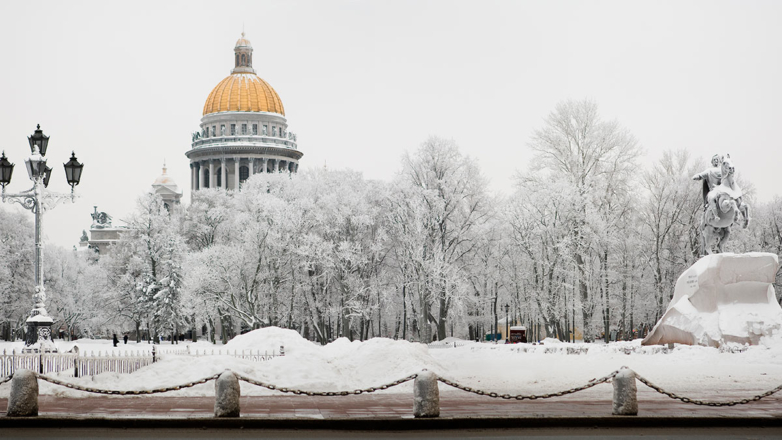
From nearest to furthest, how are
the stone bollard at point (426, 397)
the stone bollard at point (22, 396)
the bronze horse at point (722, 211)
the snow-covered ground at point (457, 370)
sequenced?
the stone bollard at point (22, 396) < the stone bollard at point (426, 397) < the snow-covered ground at point (457, 370) < the bronze horse at point (722, 211)

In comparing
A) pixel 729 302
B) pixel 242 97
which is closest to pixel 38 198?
pixel 729 302

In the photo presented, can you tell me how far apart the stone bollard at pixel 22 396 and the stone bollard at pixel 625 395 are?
10271mm

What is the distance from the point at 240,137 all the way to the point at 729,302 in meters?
108

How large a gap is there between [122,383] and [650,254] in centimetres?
4248

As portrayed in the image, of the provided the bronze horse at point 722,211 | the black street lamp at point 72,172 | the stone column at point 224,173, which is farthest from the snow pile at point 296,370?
the stone column at point 224,173

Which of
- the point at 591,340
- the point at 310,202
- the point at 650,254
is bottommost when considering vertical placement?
the point at 591,340

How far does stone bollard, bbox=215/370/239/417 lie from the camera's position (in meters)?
16.1

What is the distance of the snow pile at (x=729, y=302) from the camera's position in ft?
108

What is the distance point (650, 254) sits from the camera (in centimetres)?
5981

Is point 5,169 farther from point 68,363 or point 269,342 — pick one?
point 269,342

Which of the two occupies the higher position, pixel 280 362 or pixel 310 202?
pixel 310 202

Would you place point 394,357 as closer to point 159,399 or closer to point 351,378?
point 351,378

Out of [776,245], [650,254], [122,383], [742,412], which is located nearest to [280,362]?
[122,383]

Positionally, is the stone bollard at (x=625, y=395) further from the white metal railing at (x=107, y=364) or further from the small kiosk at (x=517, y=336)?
the small kiosk at (x=517, y=336)
